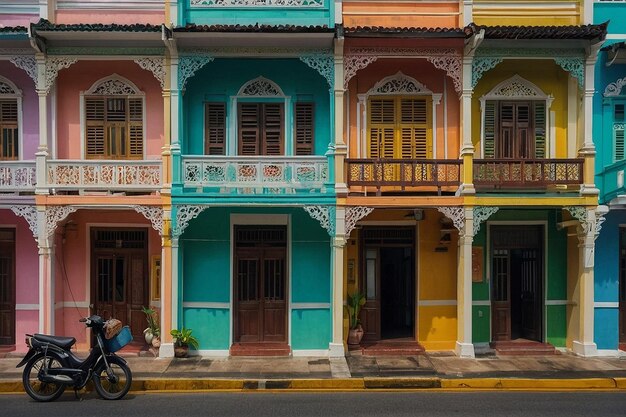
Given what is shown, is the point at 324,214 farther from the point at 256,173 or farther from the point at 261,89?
the point at 261,89

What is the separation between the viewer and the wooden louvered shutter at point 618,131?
1287 cm

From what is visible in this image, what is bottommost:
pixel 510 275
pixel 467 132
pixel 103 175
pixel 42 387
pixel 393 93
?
pixel 42 387

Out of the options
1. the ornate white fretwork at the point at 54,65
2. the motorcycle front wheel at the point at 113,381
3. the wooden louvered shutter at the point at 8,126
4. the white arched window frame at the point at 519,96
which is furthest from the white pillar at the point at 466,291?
the wooden louvered shutter at the point at 8,126

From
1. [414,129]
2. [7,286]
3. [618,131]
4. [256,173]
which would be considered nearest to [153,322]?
[7,286]

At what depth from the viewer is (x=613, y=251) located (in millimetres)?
12914

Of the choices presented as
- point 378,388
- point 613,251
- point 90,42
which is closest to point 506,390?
point 378,388

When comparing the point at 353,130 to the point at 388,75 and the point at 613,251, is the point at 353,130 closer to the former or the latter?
the point at 388,75

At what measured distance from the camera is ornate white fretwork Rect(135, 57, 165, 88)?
12.1 meters

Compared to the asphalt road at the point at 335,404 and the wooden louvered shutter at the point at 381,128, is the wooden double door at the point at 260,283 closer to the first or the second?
the wooden louvered shutter at the point at 381,128

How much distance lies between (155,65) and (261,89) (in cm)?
231

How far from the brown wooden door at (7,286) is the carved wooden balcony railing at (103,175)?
213cm

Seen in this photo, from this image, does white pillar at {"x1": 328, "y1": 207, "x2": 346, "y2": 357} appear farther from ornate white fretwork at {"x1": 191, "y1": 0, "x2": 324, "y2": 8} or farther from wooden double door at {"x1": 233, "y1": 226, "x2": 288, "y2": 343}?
ornate white fretwork at {"x1": 191, "y1": 0, "x2": 324, "y2": 8}

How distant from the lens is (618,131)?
12.9 m

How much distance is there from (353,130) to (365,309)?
4.07 meters
